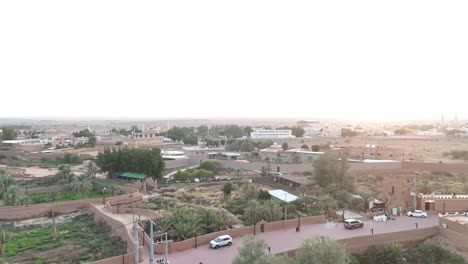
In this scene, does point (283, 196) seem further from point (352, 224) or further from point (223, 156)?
point (223, 156)

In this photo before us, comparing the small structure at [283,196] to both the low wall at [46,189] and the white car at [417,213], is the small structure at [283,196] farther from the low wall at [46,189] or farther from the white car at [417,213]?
the low wall at [46,189]

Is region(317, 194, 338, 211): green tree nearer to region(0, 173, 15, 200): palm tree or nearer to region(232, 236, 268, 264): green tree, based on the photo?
region(232, 236, 268, 264): green tree

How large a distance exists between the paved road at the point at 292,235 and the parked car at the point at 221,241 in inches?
9.8

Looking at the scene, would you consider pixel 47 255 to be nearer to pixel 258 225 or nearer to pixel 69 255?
pixel 69 255

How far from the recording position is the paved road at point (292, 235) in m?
19.1

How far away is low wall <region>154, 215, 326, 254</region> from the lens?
784 inches

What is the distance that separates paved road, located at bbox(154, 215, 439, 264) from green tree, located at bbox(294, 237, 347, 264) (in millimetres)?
3781

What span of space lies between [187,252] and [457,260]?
1371 centimetres

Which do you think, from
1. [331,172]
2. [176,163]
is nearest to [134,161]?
[176,163]

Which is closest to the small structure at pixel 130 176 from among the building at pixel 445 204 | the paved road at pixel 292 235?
the paved road at pixel 292 235

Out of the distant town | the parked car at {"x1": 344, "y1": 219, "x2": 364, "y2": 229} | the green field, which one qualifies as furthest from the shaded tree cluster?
the parked car at {"x1": 344, "y1": 219, "x2": 364, "y2": 229}

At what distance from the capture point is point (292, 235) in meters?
22.2

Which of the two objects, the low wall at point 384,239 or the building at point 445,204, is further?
the building at point 445,204

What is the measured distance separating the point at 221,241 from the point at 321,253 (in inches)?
254
